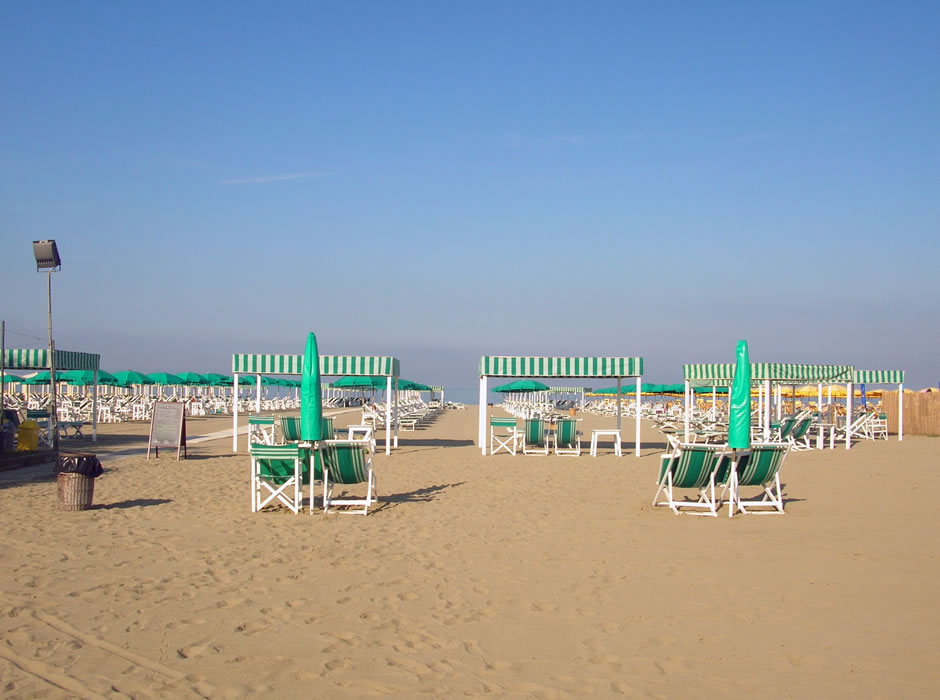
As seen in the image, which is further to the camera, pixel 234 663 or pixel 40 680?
pixel 234 663

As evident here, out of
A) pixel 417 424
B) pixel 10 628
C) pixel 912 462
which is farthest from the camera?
pixel 417 424

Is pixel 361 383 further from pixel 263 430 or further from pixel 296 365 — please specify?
pixel 263 430

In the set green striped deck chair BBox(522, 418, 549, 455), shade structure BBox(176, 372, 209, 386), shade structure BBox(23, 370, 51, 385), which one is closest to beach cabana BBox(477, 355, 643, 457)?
green striped deck chair BBox(522, 418, 549, 455)

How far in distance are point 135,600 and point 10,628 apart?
765 mm

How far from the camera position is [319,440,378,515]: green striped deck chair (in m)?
8.54

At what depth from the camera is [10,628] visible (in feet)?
14.3

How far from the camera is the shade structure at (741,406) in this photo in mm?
8586

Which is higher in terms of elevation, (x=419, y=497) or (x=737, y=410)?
(x=737, y=410)

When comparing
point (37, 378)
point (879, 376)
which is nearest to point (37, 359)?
point (37, 378)

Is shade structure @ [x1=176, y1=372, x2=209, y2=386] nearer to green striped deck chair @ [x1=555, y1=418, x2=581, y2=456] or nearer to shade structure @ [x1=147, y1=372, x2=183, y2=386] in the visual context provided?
shade structure @ [x1=147, y1=372, x2=183, y2=386]

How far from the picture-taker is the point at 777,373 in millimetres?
19156

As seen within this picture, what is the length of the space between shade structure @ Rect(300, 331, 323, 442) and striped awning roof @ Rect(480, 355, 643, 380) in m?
8.09

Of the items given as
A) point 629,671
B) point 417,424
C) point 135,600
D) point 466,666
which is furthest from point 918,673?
point 417,424

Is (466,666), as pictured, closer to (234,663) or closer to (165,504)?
(234,663)
